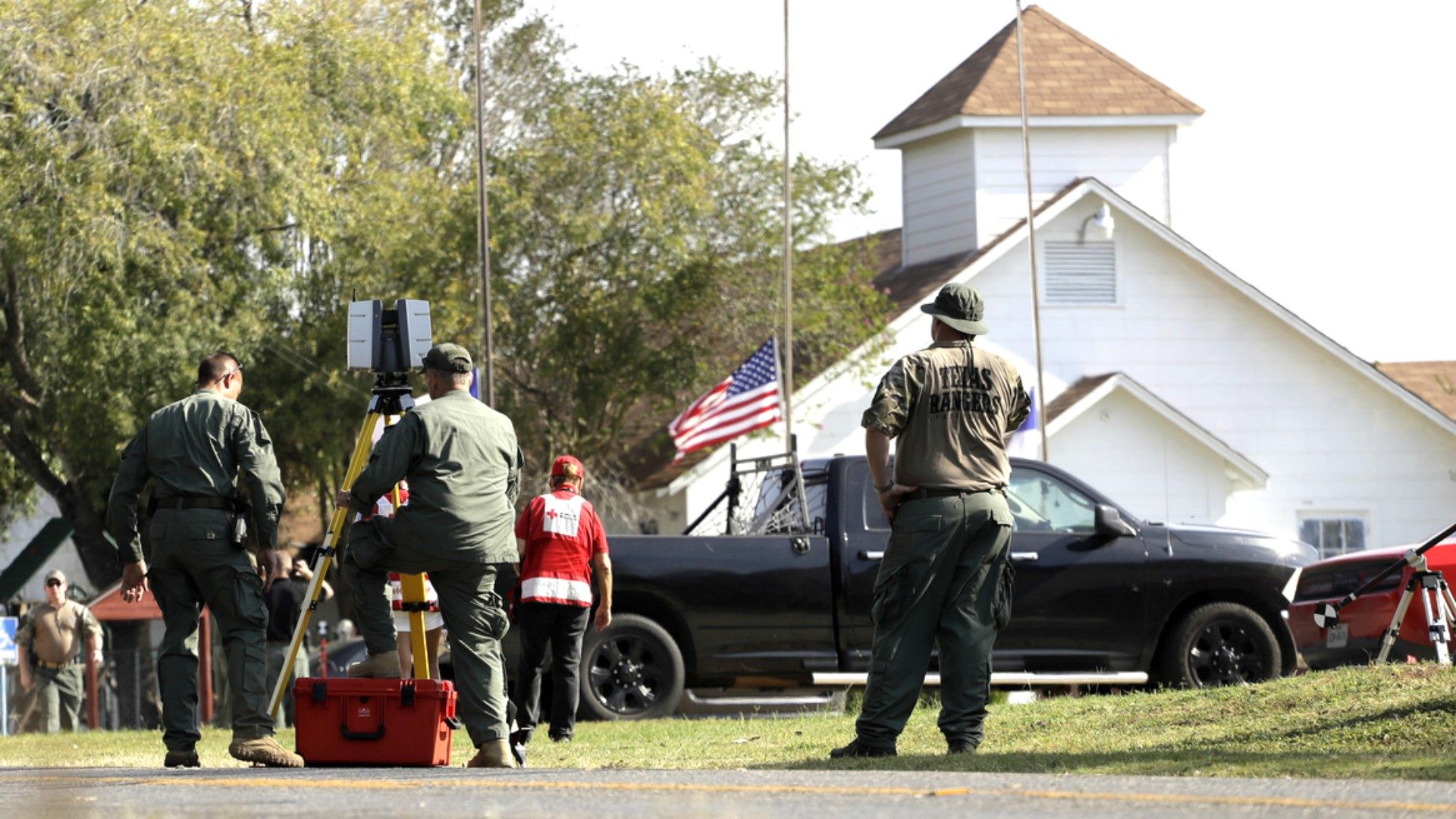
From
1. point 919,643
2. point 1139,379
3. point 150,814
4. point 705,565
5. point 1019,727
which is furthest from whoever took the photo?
point 1139,379

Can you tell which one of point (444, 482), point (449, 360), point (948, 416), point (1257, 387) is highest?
point (1257, 387)

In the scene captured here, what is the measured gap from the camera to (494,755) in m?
9.35

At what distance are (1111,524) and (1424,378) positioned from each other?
24666 millimetres

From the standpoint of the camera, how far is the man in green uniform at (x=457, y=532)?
9297 mm

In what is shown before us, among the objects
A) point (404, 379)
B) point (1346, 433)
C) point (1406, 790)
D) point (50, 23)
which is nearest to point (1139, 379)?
point (1346, 433)

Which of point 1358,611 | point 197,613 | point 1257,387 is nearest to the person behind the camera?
point 197,613

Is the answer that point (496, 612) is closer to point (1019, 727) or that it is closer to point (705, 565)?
point (1019, 727)

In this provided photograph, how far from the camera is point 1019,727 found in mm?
10594

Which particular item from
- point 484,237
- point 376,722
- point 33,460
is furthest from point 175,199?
point 376,722

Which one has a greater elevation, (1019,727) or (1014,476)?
(1014,476)

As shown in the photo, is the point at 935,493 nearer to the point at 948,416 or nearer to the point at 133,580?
the point at 948,416

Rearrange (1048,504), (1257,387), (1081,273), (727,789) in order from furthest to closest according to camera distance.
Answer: (1257,387) → (1081,273) → (1048,504) → (727,789)

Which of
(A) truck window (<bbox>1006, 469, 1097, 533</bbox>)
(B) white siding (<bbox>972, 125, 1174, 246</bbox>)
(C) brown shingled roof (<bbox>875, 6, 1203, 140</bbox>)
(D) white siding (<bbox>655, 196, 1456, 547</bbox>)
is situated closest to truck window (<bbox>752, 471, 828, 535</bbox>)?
(A) truck window (<bbox>1006, 469, 1097, 533</bbox>)

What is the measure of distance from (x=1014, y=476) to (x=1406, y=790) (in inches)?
326
